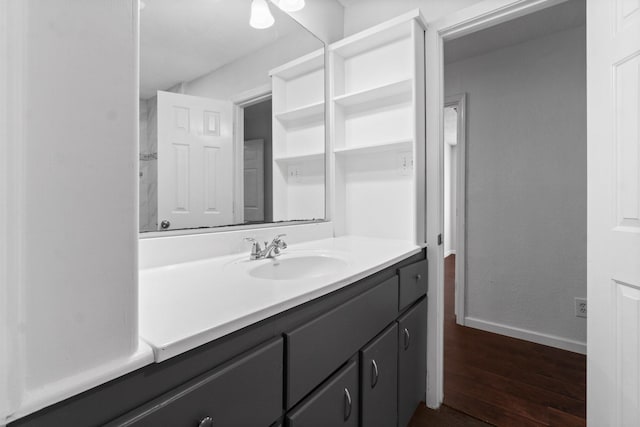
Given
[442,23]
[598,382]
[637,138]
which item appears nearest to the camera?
[637,138]

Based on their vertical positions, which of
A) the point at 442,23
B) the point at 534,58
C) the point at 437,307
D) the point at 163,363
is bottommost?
the point at 437,307

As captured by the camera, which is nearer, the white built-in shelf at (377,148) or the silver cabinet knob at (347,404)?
the silver cabinet knob at (347,404)

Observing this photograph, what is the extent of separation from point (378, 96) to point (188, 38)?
1009 millimetres

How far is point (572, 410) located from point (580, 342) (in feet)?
2.80

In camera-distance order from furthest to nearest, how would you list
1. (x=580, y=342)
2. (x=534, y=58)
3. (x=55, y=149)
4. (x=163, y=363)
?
(x=534, y=58), (x=580, y=342), (x=163, y=363), (x=55, y=149)

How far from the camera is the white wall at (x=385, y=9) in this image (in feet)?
5.34

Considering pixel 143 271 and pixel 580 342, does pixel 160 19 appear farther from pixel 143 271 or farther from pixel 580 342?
pixel 580 342

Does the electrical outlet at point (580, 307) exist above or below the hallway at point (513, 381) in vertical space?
above

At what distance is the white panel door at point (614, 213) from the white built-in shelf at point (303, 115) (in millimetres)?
1241

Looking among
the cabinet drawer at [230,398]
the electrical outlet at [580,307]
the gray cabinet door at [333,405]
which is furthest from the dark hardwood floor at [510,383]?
the cabinet drawer at [230,398]

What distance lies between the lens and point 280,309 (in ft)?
2.29

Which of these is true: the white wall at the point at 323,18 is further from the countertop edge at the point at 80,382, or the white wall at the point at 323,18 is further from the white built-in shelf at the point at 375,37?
the countertop edge at the point at 80,382

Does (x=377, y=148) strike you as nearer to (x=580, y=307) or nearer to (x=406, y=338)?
(x=406, y=338)

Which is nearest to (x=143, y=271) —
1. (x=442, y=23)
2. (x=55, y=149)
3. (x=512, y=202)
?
(x=55, y=149)
